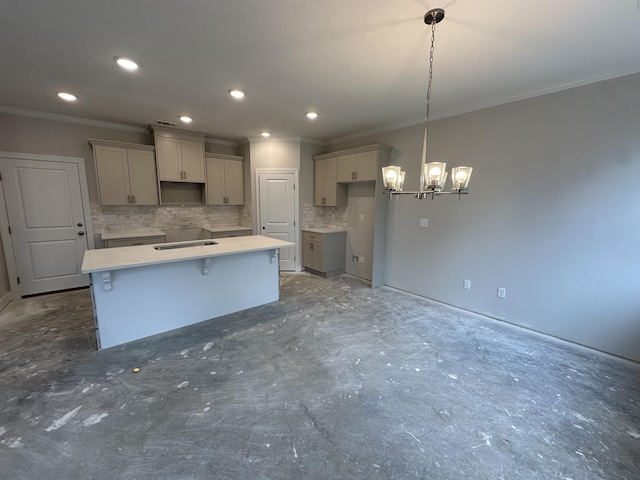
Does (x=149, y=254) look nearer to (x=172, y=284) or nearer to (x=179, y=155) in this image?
(x=172, y=284)

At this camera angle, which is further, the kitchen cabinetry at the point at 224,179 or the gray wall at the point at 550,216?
the kitchen cabinetry at the point at 224,179

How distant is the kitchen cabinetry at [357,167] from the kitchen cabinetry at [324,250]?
1.05m

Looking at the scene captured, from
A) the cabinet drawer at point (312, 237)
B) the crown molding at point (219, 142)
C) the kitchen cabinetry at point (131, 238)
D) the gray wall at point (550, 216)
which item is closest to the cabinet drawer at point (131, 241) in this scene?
the kitchen cabinetry at point (131, 238)

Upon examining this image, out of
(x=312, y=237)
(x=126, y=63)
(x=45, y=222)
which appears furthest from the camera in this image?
(x=312, y=237)

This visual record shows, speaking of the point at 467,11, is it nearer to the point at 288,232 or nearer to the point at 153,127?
the point at 288,232

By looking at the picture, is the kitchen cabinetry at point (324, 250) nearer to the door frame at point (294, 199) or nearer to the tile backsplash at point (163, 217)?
the door frame at point (294, 199)

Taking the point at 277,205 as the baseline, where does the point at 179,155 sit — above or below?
above

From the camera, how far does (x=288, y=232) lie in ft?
17.5

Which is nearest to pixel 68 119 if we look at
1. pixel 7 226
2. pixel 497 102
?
pixel 7 226

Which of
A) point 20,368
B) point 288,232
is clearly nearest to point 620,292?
point 288,232

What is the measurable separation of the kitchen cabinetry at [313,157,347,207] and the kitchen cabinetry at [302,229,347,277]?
582 millimetres

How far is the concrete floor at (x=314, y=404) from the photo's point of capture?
4.98 feet

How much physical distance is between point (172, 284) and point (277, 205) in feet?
8.80

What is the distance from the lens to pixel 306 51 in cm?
217
